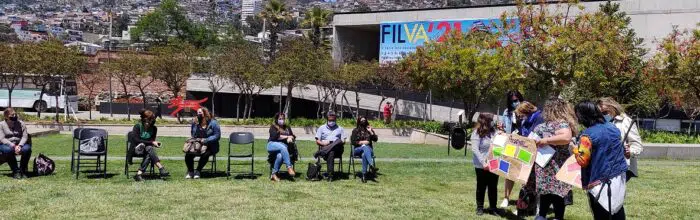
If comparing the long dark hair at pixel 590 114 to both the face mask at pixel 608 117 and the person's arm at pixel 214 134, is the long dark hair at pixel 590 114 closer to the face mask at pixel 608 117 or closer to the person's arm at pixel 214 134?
the face mask at pixel 608 117

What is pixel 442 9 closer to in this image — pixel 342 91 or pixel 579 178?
pixel 342 91

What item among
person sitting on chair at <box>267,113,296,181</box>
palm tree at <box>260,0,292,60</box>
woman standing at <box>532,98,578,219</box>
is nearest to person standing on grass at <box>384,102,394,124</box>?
palm tree at <box>260,0,292,60</box>

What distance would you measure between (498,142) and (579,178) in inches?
64.6

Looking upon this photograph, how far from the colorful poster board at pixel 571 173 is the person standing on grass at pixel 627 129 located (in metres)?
0.48

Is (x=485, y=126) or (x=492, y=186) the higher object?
(x=485, y=126)

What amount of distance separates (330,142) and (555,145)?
592 cm

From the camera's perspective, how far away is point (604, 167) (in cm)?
579

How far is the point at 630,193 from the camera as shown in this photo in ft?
36.2

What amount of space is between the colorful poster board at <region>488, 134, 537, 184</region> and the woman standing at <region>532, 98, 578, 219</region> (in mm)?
173

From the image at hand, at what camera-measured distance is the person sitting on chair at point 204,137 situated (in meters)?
12.1

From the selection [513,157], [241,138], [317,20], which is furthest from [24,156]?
[317,20]

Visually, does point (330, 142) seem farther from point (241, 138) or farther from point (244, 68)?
point (244, 68)

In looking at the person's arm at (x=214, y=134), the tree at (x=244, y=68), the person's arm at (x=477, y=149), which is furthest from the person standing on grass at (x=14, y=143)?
the tree at (x=244, y=68)

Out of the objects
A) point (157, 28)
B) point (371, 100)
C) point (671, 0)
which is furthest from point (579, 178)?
point (157, 28)
